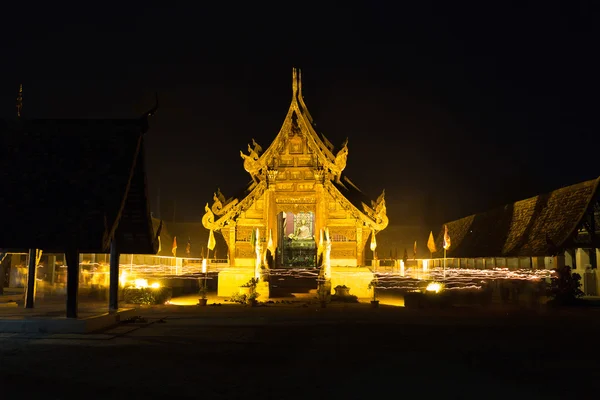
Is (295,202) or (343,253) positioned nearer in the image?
(343,253)

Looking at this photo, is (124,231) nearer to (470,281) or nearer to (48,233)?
(48,233)

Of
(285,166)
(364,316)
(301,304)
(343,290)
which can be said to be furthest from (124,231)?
(285,166)

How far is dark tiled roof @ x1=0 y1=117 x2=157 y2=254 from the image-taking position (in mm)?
9758

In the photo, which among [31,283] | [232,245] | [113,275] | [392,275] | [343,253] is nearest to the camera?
[113,275]

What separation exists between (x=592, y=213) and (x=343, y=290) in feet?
33.9

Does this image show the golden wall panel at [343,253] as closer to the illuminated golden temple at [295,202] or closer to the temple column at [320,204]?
the illuminated golden temple at [295,202]

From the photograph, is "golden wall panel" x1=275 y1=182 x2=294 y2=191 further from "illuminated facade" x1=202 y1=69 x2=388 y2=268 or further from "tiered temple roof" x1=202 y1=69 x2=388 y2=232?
"tiered temple roof" x1=202 y1=69 x2=388 y2=232

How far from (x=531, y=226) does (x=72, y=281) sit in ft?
67.2

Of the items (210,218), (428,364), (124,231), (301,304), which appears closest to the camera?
(428,364)

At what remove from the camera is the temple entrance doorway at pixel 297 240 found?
30141 mm

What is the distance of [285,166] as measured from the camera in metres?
24.7

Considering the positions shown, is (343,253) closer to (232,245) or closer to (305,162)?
(305,162)

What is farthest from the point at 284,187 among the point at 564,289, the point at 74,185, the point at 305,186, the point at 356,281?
the point at 74,185

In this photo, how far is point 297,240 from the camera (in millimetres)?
31203
